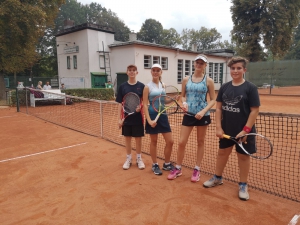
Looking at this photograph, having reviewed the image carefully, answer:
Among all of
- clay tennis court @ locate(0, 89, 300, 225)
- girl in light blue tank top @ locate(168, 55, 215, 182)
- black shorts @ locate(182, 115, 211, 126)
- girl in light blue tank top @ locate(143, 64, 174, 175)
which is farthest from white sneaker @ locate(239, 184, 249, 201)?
girl in light blue tank top @ locate(143, 64, 174, 175)

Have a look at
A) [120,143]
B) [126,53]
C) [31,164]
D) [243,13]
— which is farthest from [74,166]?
[243,13]

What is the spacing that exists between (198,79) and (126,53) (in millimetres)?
15601

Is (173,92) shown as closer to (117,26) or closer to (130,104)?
(130,104)

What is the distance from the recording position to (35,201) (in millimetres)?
3188

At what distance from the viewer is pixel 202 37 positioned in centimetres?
6662

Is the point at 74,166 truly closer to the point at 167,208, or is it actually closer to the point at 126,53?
the point at 167,208

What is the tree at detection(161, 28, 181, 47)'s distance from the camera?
195ft

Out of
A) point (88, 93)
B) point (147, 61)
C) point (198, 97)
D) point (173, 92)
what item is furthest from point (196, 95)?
point (147, 61)

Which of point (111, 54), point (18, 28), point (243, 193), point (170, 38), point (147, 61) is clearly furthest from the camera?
point (170, 38)

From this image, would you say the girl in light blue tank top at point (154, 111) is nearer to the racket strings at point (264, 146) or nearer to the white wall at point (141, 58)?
the racket strings at point (264, 146)

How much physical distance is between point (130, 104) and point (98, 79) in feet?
52.4

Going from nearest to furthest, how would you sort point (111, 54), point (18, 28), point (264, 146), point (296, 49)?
1. point (264, 146)
2. point (18, 28)
3. point (111, 54)
4. point (296, 49)

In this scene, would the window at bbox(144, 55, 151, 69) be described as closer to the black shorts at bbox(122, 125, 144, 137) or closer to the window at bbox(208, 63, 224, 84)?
the window at bbox(208, 63, 224, 84)

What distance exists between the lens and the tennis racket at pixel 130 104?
4.02m
